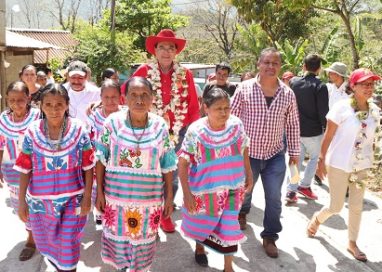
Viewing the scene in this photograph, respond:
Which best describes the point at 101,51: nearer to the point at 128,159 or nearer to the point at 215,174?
the point at 215,174

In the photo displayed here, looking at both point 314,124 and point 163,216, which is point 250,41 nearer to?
point 314,124

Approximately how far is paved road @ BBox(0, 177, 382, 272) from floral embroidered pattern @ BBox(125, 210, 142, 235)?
0.85 metres

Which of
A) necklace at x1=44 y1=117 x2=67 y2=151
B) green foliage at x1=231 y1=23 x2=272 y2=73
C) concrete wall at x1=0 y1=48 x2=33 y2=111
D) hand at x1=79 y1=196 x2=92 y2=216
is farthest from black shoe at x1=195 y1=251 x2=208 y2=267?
green foliage at x1=231 y1=23 x2=272 y2=73

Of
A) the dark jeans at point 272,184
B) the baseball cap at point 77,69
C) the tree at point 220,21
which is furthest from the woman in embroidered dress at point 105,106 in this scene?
the tree at point 220,21

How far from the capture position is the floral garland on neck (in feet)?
14.5

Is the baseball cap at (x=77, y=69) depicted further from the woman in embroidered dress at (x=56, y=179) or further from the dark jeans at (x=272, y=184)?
the dark jeans at (x=272, y=184)

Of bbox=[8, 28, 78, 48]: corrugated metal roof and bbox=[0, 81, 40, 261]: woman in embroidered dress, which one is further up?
bbox=[8, 28, 78, 48]: corrugated metal roof

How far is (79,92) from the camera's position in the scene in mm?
5027

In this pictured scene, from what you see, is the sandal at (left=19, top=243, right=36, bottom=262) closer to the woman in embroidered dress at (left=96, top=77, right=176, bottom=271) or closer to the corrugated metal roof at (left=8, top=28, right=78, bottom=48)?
the woman in embroidered dress at (left=96, top=77, right=176, bottom=271)

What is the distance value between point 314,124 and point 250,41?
13.0 meters

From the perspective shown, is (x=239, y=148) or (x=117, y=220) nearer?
(x=117, y=220)

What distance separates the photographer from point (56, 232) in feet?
10.3

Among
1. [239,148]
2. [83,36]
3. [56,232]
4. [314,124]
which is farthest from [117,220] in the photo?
A: [83,36]

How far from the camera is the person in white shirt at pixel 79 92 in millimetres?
4918
